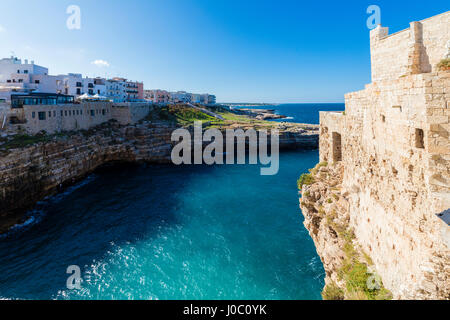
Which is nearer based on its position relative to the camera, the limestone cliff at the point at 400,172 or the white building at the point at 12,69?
the limestone cliff at the point at 400,172

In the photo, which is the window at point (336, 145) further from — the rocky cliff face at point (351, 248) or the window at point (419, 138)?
the window at point (419, 138)

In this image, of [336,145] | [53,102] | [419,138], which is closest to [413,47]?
[419,138]

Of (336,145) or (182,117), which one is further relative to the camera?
(182,117)

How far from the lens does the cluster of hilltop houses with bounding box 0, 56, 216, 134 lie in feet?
97.1

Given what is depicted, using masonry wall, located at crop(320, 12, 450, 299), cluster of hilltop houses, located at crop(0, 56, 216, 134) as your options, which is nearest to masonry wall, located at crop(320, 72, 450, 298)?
masonry wall, located at crop(320, 12, 450, 299)

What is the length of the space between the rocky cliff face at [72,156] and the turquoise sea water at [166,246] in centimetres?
181

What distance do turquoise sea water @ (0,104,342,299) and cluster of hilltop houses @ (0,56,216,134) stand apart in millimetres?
10380

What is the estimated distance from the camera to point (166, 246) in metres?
18.5

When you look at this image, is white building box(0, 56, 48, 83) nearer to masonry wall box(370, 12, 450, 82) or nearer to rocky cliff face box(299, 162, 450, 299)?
rocky cliff face box(299, 162, 450, 299)

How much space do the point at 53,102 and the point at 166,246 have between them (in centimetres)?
3075

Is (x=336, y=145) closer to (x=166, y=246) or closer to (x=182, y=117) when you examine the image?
(x=166, y=246)

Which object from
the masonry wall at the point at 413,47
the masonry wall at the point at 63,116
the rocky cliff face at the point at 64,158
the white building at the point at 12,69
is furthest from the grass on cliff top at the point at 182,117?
the masonry wall at the point at 413,47

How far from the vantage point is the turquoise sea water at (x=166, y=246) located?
564 inches
